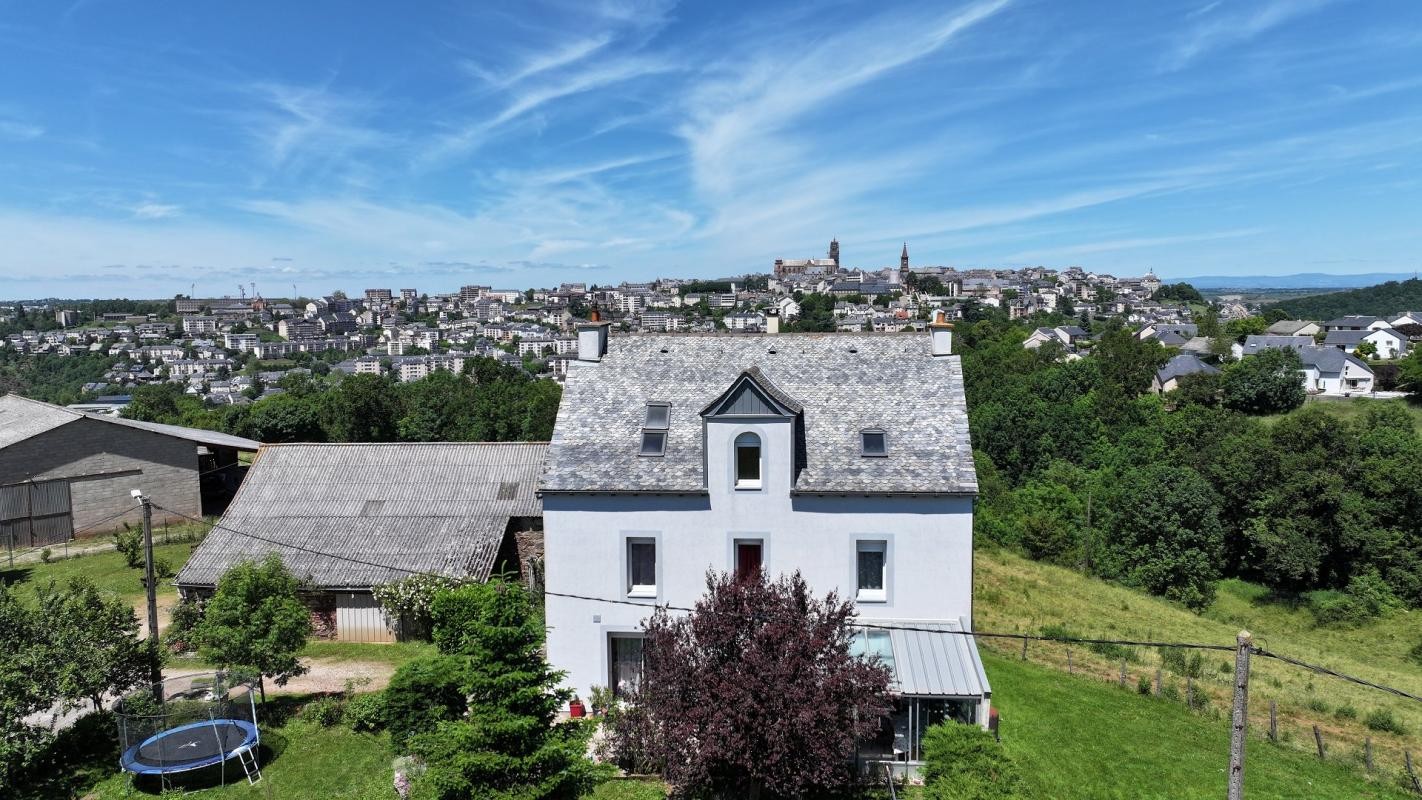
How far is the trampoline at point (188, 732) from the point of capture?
1978 cm

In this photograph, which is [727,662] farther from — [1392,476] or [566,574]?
[1392,476]

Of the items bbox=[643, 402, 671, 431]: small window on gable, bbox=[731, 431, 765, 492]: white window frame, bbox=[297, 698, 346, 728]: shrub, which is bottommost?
bbox=[297, 698, 346, 728]: shrub

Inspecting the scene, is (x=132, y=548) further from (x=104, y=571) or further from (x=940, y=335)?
(x=940, y=335)

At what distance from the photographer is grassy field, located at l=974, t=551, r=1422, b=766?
26.2 meters

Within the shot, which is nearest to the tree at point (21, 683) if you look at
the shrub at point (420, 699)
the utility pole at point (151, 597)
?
the utility pole at point (151, 597)

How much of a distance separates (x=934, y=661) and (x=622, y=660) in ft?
29.0

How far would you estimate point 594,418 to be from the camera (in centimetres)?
2477

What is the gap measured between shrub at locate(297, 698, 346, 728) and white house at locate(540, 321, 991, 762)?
6.52 m

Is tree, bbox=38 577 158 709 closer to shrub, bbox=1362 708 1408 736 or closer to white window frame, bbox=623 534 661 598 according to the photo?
white window frame, bbox=623 534 661 598

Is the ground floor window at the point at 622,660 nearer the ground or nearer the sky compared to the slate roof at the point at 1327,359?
nearer the ground

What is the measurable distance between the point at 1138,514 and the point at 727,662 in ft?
165

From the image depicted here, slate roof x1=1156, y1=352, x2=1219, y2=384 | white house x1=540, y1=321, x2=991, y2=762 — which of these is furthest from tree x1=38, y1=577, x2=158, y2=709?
slate roof x1=1156, y1=352, x2=1219, y2=384

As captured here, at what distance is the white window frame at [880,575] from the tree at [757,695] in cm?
506

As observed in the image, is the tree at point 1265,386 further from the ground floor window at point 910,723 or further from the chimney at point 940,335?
the ground floor window at point 910,723
